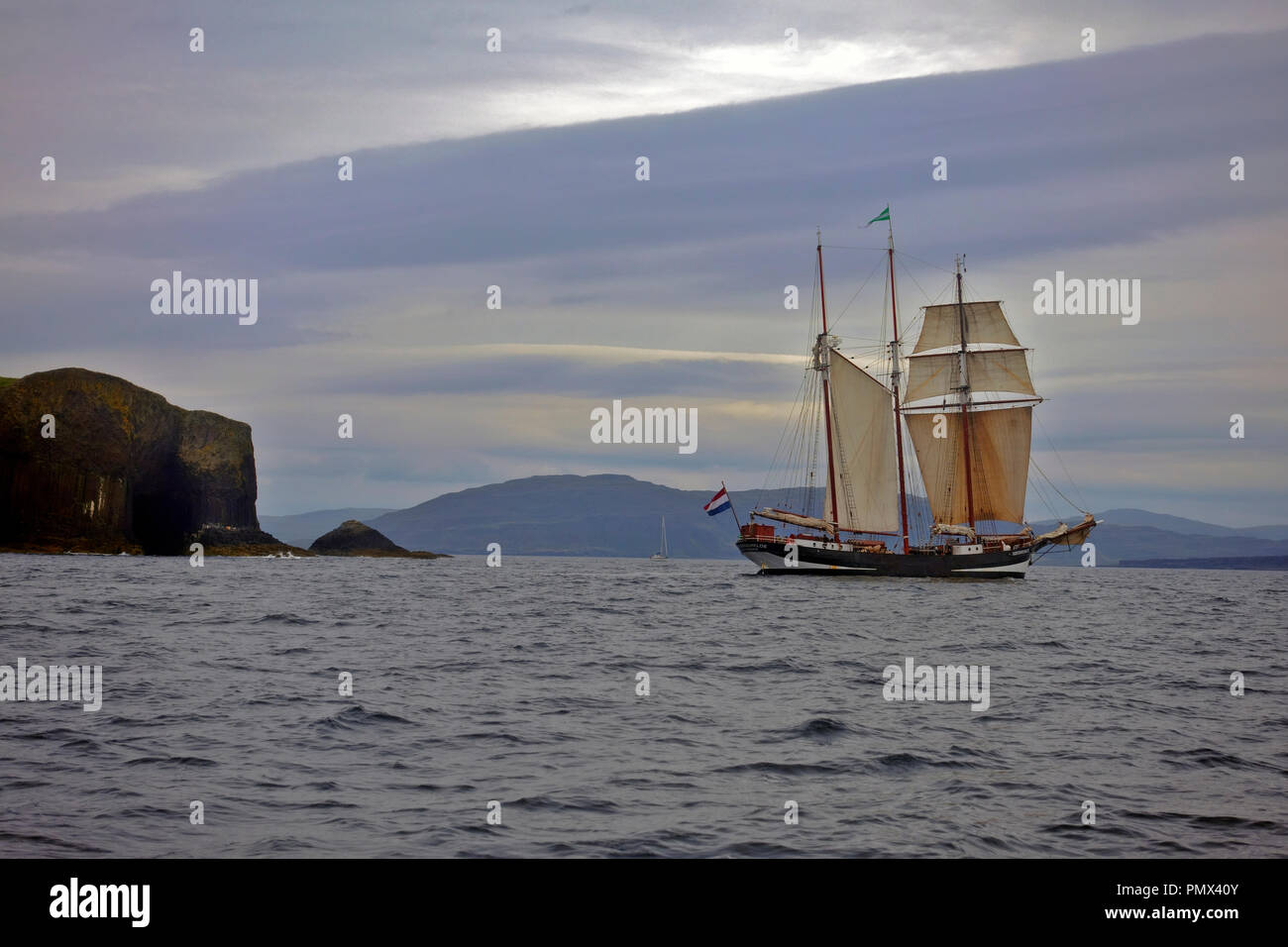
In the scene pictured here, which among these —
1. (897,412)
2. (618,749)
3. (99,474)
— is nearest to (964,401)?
(897,412)

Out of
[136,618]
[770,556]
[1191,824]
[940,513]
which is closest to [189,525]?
[770,556]

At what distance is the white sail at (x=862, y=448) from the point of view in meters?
117

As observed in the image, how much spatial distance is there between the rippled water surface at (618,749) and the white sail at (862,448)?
3029 inches

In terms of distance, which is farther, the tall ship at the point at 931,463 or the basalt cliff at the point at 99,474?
the basalt cliff at the point at 99,474

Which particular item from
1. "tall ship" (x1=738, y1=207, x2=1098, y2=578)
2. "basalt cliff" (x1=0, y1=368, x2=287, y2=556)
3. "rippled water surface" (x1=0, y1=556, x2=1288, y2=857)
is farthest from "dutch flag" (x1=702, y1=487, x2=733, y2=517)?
"basalt cliff" (x1=0, y1=368, x2=287, y2=556)

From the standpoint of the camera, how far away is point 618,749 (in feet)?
60.6

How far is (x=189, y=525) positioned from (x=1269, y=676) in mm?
191797

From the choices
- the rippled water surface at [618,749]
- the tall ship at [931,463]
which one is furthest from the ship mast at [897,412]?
the rippled water surface at [618,749]

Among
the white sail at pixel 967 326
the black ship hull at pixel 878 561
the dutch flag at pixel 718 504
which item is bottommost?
the black ship hull at pixel 878 561

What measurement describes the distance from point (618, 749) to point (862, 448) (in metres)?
103

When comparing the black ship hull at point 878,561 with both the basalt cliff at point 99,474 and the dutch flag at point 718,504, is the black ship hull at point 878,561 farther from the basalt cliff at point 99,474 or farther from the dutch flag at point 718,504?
the basalt cliff at point 99,474

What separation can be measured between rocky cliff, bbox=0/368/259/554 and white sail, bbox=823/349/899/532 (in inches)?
4786
